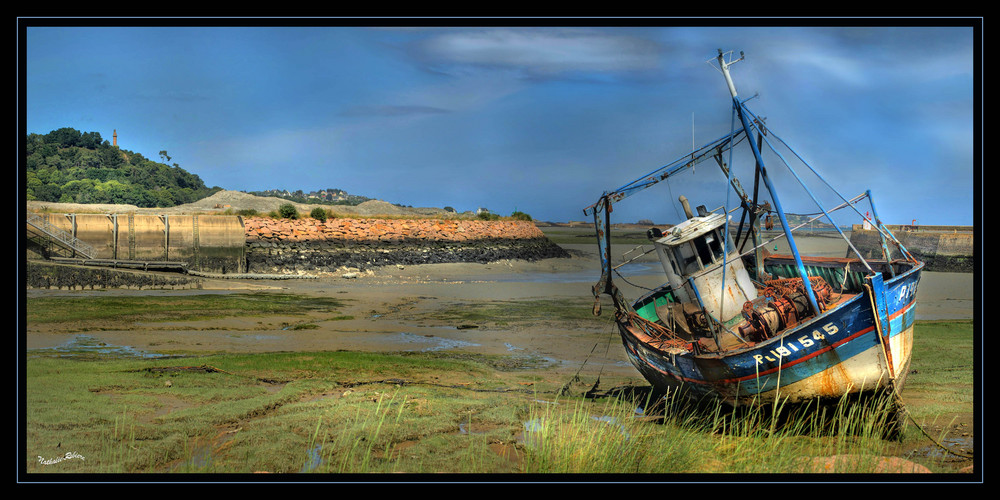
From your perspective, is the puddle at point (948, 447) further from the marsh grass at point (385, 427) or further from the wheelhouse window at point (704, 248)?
the wheelhouse window at point (704, 248)

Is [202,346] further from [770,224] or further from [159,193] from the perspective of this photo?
[159,193]

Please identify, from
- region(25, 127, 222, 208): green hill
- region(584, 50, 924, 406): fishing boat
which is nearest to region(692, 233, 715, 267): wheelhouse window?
region(584, 50, 924, 406): fishing boat

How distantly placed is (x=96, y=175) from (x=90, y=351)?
60.1 meters

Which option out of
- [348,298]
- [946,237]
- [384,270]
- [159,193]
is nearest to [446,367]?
[348,298]

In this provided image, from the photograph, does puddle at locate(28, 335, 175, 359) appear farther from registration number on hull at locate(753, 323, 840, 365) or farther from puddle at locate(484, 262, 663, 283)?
puddle at locate(484, 262, 663, 283)

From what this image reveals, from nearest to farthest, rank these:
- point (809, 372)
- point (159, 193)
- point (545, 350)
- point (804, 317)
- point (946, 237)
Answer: point (809, 372)
point (804, 317)
point (545, 350)
point (946, 237)
point (159, 193)

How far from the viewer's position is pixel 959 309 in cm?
2703

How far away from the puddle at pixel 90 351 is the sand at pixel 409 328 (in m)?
0.27

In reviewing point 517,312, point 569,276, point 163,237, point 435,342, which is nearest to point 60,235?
point 163,237

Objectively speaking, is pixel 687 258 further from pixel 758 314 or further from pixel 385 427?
pixel 385 427
